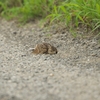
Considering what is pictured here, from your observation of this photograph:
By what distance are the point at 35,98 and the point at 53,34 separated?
190cm

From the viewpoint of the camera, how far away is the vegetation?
3.47 meters

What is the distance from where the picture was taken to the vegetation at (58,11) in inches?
137

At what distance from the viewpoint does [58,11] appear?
4.03 m

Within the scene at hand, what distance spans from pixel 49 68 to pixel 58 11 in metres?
1.40

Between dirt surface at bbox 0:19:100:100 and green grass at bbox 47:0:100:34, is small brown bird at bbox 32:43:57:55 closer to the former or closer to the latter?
dirt surface at bbox 0:19:100:100

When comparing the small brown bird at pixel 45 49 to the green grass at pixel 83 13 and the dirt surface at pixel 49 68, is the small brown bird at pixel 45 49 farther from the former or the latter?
the green grass at pixel 83 13

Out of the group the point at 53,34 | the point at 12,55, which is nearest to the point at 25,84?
the point at 12,55

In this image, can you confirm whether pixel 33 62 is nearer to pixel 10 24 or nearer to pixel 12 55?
pixel 12 55

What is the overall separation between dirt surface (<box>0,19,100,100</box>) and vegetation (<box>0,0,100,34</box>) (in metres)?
0.24

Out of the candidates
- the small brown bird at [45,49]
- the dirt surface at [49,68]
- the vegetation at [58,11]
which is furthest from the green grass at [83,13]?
the small brown bird at [45,49]

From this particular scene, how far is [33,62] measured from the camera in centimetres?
303

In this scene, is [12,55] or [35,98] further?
[12,55]

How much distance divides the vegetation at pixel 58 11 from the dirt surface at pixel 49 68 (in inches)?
9.4

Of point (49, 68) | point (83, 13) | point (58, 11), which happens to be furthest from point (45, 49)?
point (58, 11)
